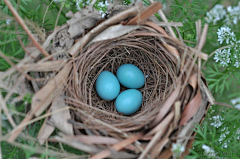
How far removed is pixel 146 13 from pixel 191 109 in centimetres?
48

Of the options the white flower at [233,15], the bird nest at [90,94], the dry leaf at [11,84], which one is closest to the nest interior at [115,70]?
the bird nest at [90,94]

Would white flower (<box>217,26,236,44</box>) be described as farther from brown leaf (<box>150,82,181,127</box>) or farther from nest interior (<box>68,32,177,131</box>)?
brown leaf (<box>150,82,181,127</box>)

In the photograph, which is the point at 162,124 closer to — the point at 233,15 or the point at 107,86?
the point at 107,86

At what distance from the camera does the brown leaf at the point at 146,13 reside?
41.9 inches

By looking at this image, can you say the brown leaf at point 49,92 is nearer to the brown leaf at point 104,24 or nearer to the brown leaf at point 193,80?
the brown leaf at point 104,24

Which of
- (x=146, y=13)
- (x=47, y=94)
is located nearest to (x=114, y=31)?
(x=146, y=13)

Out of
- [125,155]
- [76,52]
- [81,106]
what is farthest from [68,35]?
[125,155]

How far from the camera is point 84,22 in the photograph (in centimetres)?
117

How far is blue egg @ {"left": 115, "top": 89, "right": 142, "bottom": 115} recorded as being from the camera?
136cm

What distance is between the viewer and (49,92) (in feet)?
3.56

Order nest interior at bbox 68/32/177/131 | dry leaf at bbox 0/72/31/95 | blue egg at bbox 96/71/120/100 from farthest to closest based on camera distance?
1. blue egg at bbox 96/71/120/100
2. nest interior at bbox 68/32/177/131
3. dry leaf at bbox 0/72/31/95

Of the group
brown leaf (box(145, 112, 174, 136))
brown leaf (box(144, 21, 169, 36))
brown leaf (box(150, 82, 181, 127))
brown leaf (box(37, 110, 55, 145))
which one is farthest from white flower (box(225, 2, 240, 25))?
brown leaf (box(37, 110, 55, 145))

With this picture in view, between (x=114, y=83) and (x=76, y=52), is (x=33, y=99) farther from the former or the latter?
(x=114, y=83)

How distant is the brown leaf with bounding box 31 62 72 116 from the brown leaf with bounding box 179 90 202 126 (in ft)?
1.90
